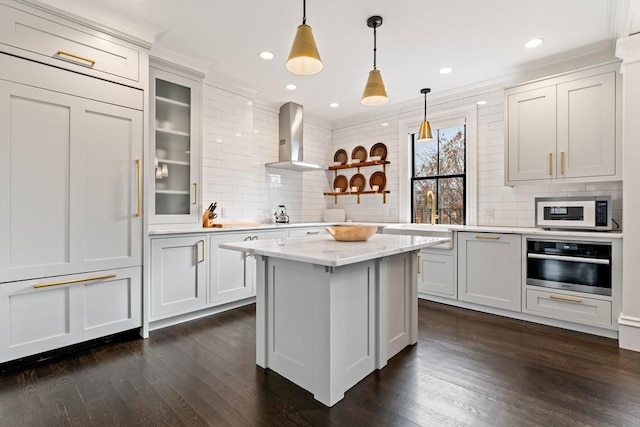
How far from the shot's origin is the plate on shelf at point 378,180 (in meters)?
5.01

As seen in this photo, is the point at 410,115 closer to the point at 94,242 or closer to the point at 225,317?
the point at 225,317

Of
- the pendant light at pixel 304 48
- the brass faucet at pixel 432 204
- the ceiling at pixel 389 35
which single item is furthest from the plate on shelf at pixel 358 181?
the pendant light at pixel 304 48

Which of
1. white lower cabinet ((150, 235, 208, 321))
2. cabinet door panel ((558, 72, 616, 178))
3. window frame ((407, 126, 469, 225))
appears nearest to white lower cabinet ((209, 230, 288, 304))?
white lower cabinet ((150, 235, 208, 321))

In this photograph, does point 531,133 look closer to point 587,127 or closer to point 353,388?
point 587,127

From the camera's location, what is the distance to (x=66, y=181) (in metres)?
2.40

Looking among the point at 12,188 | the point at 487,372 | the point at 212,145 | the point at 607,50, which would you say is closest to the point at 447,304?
the point at 487,372

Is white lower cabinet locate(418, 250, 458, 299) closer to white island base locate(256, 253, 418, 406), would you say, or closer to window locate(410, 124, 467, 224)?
window locate(410, 124, 467, 224)

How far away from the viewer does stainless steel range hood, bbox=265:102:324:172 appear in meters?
4.65

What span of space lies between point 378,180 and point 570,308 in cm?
290

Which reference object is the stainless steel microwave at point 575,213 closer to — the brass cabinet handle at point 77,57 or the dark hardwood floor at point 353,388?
the dark hardwood floor at point 353,388

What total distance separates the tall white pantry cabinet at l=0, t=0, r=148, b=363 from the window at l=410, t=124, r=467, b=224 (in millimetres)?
3572

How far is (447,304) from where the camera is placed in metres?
3.80

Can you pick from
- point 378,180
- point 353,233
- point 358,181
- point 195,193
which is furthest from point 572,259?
point 195,193

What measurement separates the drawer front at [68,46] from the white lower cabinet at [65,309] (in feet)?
5.27
